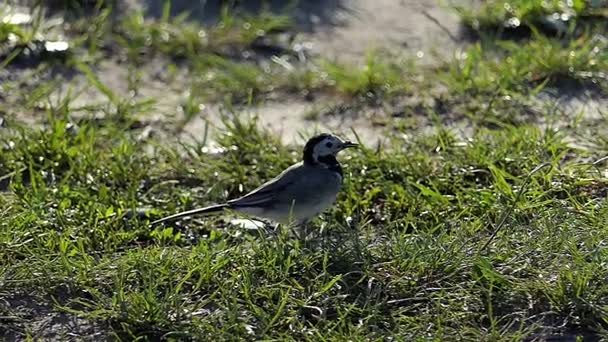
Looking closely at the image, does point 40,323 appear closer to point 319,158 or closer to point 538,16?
point 319,158

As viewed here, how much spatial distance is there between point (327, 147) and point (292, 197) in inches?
15.0

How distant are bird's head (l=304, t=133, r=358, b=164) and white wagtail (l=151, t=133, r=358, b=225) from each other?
0.05 m

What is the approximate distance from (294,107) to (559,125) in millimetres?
1570

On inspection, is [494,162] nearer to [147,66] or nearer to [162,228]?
[162,228]

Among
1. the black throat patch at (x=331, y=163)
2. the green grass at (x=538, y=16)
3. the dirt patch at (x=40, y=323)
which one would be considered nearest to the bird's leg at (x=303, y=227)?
the black throat patch at (x=331, y=163)

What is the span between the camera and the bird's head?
5.95m

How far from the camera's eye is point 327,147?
5973mm

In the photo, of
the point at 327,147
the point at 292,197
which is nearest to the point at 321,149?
the point at 327,147

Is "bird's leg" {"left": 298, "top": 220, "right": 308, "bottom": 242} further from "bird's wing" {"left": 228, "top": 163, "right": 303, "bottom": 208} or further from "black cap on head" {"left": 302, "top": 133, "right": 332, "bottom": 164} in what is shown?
"black cap on head" {"left": 302, "top": 133, "right": 332, "bottom": 164}

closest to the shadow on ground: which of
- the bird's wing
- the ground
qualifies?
the ground

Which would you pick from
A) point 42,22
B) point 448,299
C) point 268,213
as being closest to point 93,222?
point 268,213

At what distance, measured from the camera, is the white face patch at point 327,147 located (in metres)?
5.95

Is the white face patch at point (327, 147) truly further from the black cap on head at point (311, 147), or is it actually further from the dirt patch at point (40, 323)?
the dirt patch at point (40, 323)

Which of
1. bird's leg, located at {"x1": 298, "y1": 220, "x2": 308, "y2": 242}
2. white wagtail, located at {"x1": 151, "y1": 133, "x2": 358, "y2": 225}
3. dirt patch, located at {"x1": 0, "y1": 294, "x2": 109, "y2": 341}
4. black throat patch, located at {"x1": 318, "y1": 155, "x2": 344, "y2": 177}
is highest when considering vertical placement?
black throat patch, located at {"x1": 318, "y1": 155, "x2": 344, "y2": 177}
